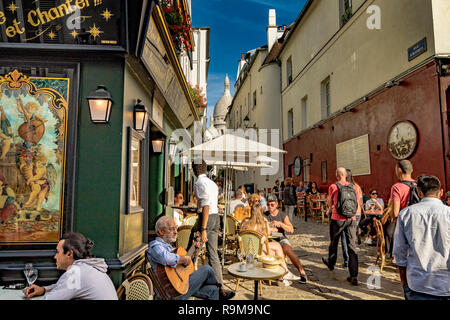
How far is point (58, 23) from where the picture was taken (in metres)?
3.77

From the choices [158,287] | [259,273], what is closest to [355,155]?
[259,273]

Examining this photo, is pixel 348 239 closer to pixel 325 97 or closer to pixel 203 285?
pixel 203 285

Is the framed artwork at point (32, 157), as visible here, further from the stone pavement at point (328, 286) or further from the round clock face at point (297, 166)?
the round clock face at point (297, 166)

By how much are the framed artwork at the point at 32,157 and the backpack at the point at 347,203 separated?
14.2 ft

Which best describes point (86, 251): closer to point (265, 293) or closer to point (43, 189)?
point (43, 189)

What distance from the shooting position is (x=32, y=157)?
145 inches

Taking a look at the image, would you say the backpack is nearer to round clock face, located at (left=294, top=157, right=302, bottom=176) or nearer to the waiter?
the waiter

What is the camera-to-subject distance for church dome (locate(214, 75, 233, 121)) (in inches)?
2500

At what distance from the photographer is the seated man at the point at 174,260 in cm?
315

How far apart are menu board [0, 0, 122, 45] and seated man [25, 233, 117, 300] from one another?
8.58 ft

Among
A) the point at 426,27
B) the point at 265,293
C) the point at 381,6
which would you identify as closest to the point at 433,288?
the point at 265,293

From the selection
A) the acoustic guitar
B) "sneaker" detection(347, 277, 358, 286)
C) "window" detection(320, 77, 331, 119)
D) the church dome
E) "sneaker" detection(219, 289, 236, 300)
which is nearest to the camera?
the acoustic guitar

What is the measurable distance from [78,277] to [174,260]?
112cm

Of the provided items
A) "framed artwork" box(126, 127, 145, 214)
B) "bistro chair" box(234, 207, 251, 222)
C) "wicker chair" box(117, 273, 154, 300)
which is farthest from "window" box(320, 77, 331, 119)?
"wicker chair" box(117, 273, 154, 300)
